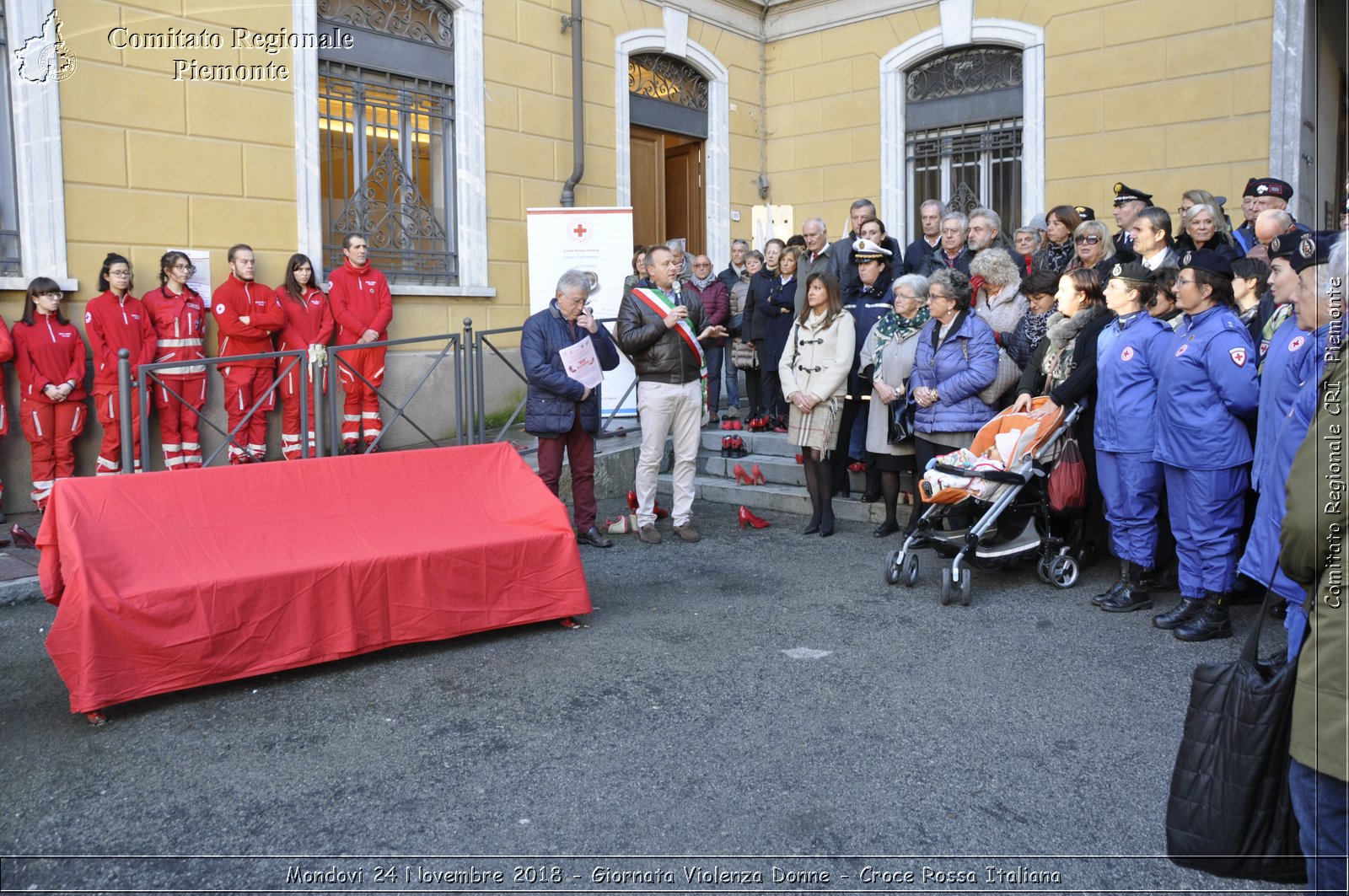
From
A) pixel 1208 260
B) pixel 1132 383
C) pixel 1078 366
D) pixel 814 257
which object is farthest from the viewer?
pixel 814 257

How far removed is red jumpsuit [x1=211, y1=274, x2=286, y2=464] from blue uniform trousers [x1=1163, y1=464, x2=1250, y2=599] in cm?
647

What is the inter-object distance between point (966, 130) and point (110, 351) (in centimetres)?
894

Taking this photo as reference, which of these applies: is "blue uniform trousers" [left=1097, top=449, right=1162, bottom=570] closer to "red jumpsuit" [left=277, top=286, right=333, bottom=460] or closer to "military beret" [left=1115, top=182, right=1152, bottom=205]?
"military beret" [left=1115, top=182, right=1152, bottom=205]

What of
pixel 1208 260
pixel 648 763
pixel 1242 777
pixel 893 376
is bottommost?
pixel 648 763

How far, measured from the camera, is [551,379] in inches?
265

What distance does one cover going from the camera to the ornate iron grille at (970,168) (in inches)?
457

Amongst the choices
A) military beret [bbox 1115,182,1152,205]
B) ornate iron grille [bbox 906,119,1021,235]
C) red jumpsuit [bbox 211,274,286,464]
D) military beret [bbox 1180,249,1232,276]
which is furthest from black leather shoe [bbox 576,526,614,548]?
ornate iron grille [bbox 906,119,1021,235]

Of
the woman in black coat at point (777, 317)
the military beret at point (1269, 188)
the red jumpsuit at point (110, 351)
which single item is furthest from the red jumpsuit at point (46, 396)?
the military beret at point (1269, 188)

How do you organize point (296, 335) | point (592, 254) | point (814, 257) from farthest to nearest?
1. point (592, 254)
2. point (814, 257)
3. point (296, 335)

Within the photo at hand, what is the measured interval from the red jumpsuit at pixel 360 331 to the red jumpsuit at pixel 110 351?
1.62 meters

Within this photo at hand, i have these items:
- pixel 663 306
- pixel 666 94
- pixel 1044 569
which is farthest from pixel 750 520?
pixel 666 94

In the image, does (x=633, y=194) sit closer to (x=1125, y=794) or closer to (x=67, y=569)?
(x=67, y=569)

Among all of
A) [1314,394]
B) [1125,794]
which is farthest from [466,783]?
[1314,394]

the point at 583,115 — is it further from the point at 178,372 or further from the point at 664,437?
the point at 664,437
